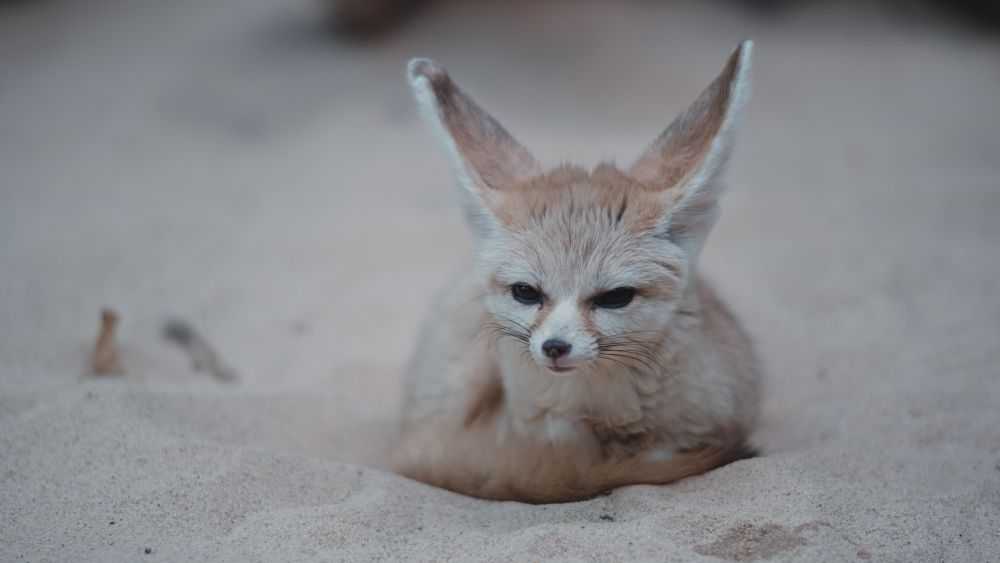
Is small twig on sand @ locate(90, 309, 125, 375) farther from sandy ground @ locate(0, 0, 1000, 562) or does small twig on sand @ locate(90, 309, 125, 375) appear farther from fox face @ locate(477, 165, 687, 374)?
fox face @ locate(477, 165, 687, 374)

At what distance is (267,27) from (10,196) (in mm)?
2530

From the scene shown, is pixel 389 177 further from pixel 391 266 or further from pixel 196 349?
pixel 196 349

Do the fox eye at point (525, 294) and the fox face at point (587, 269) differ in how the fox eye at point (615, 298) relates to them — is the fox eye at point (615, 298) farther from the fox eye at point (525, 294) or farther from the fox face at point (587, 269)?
the fox eye at point (525, 294)

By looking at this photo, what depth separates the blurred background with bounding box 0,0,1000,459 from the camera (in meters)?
3.56

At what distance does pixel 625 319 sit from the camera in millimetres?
2352

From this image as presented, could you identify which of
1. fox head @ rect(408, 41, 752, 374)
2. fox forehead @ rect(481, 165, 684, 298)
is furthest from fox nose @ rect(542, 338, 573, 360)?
fox forehead @ rect(481, 165, 684, 298)

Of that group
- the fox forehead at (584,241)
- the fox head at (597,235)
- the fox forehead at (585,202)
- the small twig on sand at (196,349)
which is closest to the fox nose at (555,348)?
the fox head at (597,235)

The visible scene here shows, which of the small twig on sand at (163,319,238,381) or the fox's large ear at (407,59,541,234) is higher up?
the fox's large ear at (407,59,541,234)

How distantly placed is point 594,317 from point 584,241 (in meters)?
0.20

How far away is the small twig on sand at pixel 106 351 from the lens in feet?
10.7

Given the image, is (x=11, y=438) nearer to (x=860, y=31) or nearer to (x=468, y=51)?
(x=468, y=51)

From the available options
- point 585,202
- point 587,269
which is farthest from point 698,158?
point 587,269

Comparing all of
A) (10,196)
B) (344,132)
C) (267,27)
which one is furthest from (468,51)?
(10,196)

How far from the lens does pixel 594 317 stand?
7.61ft
